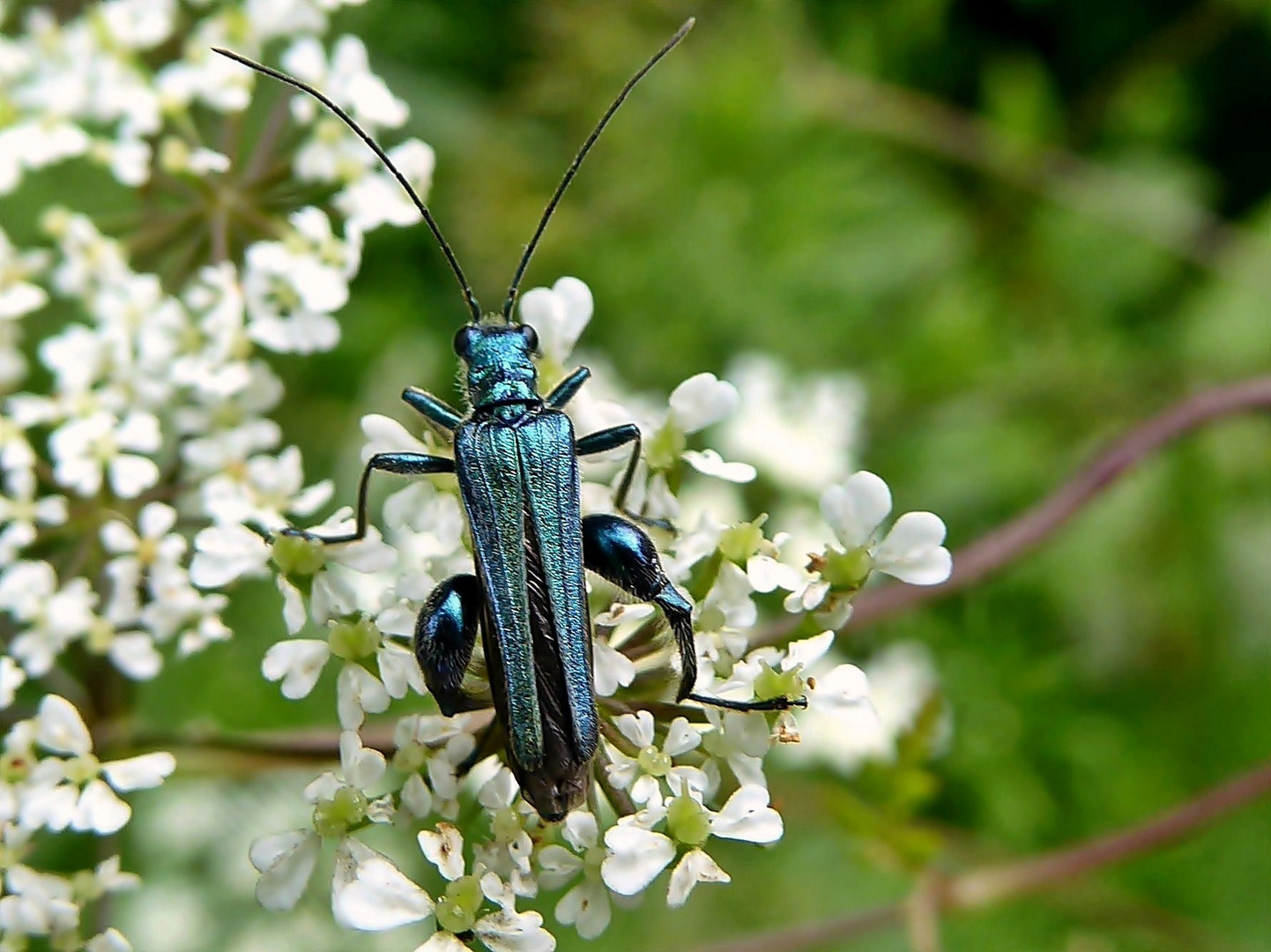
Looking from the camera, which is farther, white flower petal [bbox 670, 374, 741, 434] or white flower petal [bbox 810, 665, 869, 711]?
white flower petal [bbox 670, 374, 741, 434]

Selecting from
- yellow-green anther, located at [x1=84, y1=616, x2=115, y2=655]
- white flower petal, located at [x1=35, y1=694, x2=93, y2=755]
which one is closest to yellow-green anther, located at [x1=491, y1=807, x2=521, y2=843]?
white flower petal, located at [x1=35, y1=694, x2=93, y2=755]

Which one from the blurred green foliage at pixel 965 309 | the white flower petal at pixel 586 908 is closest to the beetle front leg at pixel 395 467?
the white flower petal at pixel 586 908

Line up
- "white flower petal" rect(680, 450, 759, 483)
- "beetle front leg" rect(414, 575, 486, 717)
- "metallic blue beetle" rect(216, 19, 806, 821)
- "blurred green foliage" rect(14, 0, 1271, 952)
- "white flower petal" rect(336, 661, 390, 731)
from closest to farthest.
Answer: "metallic blue beetle" rect(216, 19, 806, 821) → "beetle front leg" rect(414, 575, 486, 717) → "white flower petal" rect(336, 661, 390, 731) → "white flower petal" rect(680, 450, 759, 483) → "blurred green foliage" rect(14, 0, 1271, 952)

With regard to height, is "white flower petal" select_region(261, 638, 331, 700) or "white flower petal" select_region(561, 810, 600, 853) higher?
"white flower petal" select_region(261, 638, 331, 700)

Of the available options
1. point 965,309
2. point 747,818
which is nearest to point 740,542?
point 747,818

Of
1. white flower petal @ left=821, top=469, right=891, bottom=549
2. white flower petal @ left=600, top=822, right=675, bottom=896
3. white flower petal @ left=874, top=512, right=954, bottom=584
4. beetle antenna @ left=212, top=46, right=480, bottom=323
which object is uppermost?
beetle antenna @ left=212, top=46, right=480, bottom=323

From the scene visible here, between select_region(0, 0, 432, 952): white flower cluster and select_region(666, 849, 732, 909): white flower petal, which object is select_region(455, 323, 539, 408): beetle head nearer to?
select_region(0, 0, 432, 952): white flower cluster

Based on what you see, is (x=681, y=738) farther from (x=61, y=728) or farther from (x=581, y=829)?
(x=61, y=728)

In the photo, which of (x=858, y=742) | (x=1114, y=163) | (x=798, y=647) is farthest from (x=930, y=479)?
(x=798, y=647)
